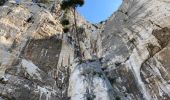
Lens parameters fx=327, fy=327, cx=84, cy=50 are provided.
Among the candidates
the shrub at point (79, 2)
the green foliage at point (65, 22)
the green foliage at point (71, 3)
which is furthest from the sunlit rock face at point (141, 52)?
the green foliage at point (65, 22)

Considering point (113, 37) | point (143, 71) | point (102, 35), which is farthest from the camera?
point (102, 35)

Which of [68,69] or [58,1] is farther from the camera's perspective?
[58,1]

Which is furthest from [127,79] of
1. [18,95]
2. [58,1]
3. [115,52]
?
[58,1]

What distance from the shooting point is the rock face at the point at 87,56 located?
25.1 metres

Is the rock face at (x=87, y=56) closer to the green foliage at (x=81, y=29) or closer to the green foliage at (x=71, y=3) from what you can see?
the green foliage at (x=81, y=29)

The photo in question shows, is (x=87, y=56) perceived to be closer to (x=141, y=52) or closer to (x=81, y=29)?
(x=141, y=52)

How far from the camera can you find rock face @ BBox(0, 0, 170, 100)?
2508 centimetres

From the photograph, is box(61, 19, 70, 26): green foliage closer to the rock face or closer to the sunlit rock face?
the rock face

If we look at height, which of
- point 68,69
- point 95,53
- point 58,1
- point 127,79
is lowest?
point 127,79

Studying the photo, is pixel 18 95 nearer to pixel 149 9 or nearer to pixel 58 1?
pixel 149 9

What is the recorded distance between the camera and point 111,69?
2811 cm

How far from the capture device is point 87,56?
105ft

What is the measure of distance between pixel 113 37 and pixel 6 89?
12948mm

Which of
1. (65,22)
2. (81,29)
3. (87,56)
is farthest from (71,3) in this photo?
(87,56)
